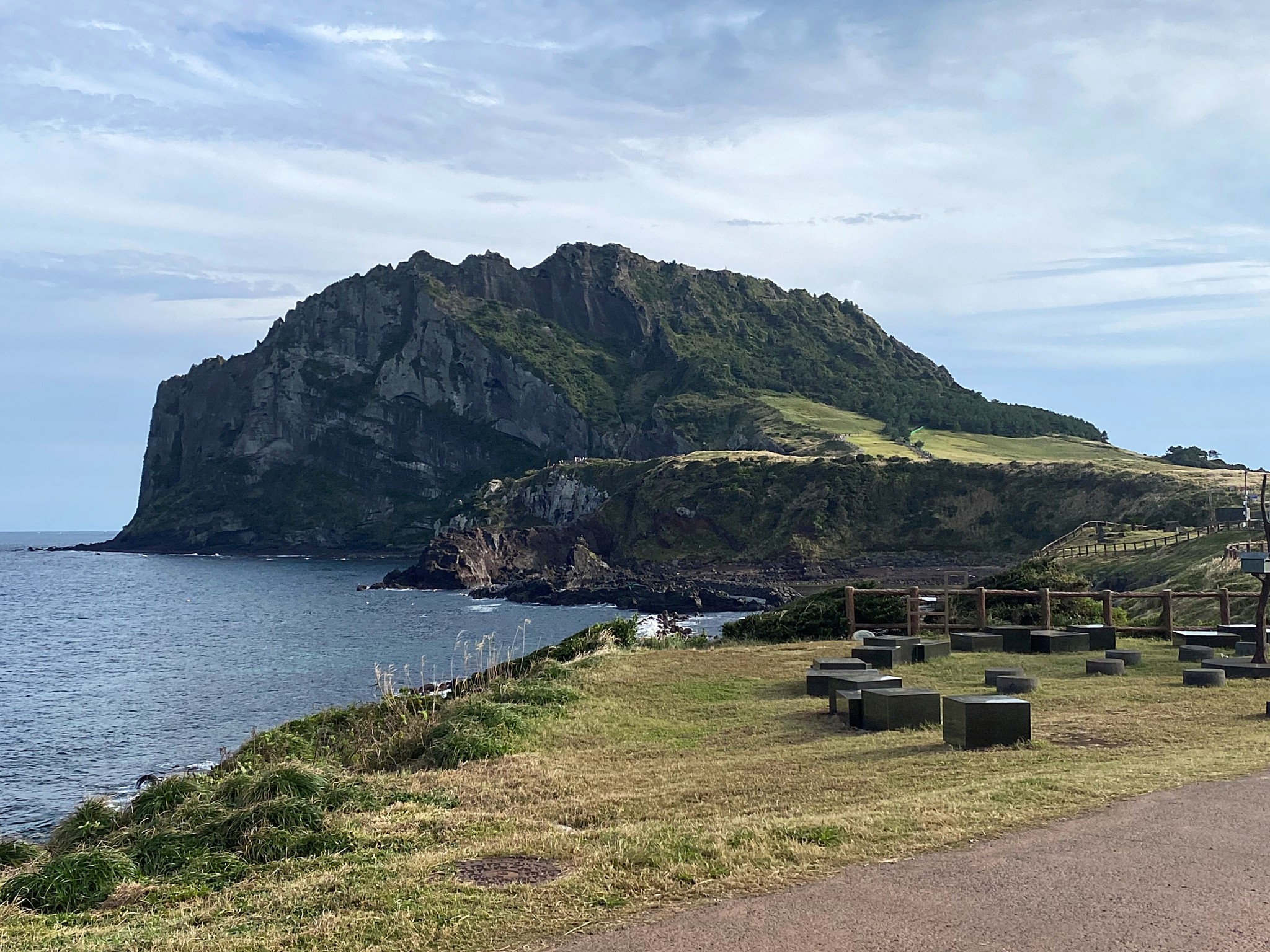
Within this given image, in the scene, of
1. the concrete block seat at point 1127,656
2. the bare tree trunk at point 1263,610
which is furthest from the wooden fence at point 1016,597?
the concrete block seat at point 1127,656

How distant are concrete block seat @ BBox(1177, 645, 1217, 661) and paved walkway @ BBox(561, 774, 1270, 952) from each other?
39.4ft

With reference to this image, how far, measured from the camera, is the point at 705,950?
→ 6.04 meters

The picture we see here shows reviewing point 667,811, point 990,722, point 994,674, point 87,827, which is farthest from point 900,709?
point 87,827

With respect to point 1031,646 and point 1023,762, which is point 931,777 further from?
point 1031,646

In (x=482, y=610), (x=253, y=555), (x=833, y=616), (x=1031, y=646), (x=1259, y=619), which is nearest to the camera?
(x=1259, y=619)

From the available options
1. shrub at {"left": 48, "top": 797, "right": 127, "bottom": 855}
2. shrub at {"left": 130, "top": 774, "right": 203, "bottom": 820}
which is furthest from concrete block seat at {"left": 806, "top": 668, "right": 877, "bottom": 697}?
shrub at {"left": 48, "top": 797, "right": 127, "bottom": 855}

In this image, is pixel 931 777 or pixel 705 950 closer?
pixel 705 950

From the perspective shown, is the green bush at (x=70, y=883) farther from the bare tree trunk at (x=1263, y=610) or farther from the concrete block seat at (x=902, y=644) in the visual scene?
the bare tree trunk at (x=1263, y=610)

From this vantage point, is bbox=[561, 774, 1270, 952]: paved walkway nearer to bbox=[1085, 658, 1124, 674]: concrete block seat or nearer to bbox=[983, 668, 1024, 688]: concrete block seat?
bbox=[983, 668, 1024, 688]: concrete block seat

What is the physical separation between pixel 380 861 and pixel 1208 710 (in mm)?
11189

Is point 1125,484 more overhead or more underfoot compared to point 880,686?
more overhead

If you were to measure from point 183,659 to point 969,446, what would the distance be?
416 feet

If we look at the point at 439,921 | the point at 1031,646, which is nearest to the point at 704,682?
the point at 1031,646

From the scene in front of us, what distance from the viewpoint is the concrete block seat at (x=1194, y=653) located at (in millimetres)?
19000
